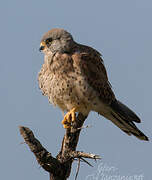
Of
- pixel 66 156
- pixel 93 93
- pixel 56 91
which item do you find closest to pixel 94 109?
pixel 93 93

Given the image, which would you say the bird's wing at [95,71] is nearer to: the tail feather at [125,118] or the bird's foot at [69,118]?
the tail feather at [125,118]

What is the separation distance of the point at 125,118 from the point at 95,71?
2.93 feet

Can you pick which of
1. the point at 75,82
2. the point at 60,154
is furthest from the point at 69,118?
the point at 60,154

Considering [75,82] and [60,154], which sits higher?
[75,82]

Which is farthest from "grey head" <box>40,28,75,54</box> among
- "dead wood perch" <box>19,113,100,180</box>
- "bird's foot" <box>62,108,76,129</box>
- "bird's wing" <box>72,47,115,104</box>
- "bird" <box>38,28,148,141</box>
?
"dead wood perch" <box>19,113,100,180</box>

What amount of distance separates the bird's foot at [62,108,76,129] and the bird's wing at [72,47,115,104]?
1.52ft

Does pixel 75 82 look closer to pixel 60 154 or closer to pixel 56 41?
pixel 56 41

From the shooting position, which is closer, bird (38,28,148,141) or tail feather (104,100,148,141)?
bird (38,28,148,141)

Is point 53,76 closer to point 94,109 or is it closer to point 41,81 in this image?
point 41,81

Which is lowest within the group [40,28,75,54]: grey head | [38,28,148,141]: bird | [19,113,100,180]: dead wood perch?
[19,113,100,180]: dead wood perch

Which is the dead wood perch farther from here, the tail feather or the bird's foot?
the tail feather

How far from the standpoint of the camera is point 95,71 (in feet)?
19.0

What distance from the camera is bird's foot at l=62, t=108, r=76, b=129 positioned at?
17.6 ft

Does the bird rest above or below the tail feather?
above
